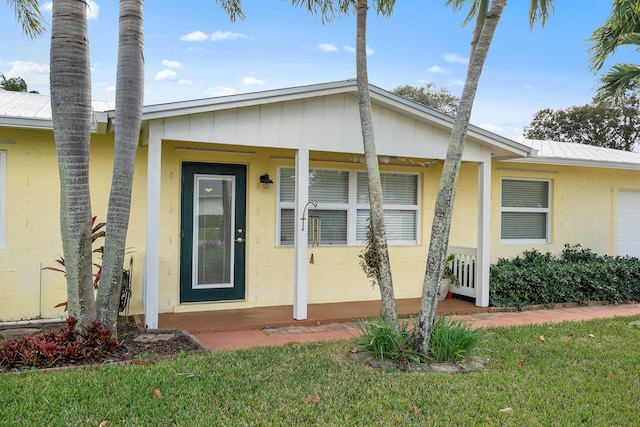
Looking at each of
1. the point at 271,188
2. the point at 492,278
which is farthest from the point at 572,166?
the point at 271,188

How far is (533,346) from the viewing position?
5.75 meters

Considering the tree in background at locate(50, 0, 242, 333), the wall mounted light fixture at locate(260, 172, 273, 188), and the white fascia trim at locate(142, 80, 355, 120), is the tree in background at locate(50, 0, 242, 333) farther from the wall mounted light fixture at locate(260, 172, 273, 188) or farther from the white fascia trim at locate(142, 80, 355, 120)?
the wall mounted light fixture at locate(260, 172, 273, 188)

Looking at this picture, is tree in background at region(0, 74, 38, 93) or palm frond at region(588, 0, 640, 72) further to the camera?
tree in background at region(0, 74, 38, 93)

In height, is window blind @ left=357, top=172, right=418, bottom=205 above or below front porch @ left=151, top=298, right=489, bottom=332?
above

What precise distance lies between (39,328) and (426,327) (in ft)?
15.5

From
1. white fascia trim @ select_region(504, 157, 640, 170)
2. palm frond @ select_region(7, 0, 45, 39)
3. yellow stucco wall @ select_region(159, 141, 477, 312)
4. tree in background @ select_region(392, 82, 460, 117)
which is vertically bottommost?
yellow stucco wall @ select_region(159, 141, 477, 312)

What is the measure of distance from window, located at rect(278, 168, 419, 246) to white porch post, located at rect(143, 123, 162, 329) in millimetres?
2470

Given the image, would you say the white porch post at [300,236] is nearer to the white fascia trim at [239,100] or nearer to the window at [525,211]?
the white fascia trim at [239,100]

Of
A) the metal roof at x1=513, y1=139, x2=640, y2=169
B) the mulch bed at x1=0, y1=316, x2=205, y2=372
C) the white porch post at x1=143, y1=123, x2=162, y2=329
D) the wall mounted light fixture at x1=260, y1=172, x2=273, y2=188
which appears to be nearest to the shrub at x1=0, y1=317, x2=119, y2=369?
the mulch bed at x1=0, y1=316, x2=205, y2=372

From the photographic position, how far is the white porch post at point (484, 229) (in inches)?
320

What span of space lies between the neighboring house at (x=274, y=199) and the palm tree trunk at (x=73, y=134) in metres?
0.99

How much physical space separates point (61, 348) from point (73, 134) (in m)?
2.09

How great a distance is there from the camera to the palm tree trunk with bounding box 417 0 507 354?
5.06 meters

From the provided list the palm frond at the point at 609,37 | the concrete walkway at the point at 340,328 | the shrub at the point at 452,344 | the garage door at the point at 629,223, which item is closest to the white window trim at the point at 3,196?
the concrete walkway at the point at 340,328
